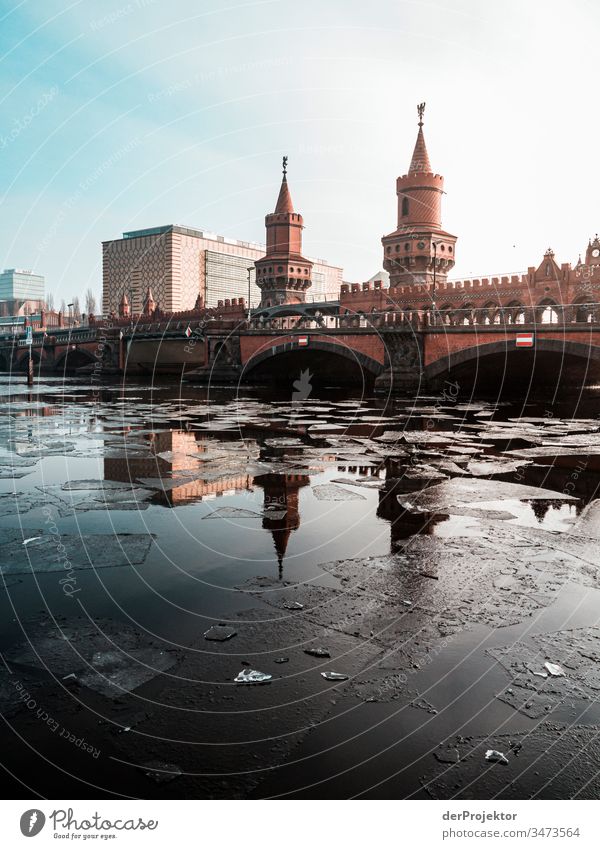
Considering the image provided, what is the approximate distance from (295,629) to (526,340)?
25598 mm

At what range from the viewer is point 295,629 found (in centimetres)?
460

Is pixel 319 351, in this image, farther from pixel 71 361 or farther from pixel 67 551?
pixel 71 361

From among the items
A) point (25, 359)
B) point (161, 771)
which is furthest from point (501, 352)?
point (25, 359)

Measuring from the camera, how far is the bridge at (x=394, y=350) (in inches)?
1121

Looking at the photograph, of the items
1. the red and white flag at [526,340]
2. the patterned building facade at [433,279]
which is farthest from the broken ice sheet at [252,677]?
the patterned building facade at [433,279]

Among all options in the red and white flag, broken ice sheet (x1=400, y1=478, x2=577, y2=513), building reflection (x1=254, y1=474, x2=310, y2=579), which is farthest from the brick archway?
building reflection (x1=254, y1=474, x2=310, y2=579)

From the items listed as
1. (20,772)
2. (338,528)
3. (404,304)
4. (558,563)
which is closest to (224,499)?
(338,528)

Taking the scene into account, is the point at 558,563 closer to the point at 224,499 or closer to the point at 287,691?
the point at 287,691

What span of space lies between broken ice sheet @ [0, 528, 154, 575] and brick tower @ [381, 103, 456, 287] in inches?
2262

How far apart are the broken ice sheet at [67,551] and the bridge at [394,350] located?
2412 cm

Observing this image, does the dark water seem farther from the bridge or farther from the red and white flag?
the bridge

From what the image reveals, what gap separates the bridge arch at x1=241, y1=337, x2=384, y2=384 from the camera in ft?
116

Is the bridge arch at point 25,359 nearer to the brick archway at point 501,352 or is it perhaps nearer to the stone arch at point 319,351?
the stone arch at point 319,351

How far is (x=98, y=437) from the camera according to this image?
15.1 metres
